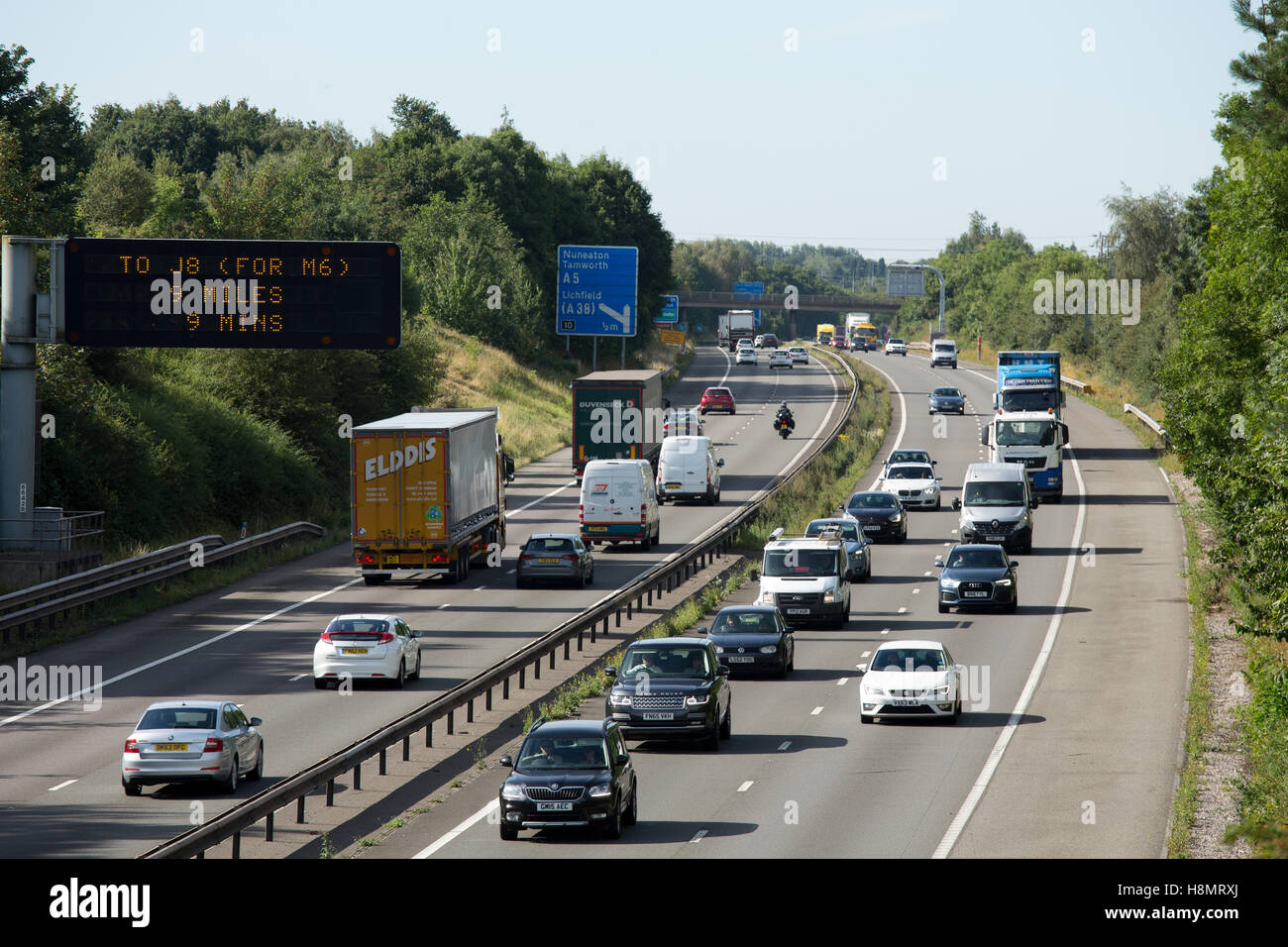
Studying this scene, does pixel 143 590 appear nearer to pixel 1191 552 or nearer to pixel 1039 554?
pixel 1039 554

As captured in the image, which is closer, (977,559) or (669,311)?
(977,559)

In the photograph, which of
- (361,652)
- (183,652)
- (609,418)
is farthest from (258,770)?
(609,418)

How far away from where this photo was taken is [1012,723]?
87.7 ft

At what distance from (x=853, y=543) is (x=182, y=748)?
25664 mm

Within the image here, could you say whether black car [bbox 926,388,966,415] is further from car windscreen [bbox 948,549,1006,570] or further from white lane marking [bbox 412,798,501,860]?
white lane marking [bbox 412,798,501,860]

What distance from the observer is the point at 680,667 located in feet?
81.0

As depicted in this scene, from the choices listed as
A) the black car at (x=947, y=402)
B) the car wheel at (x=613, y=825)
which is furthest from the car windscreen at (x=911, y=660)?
the black car at (x=947, y=402)

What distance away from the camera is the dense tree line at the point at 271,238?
4566cm

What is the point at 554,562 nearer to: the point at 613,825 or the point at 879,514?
the point at 879,514

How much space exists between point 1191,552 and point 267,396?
107 ft

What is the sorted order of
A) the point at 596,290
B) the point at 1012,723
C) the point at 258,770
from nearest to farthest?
the point at 258,770
the point at 1012,723
the point at 596,290

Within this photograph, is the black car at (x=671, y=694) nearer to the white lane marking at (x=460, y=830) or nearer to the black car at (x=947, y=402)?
the white lane marking at (x=460, y=830)

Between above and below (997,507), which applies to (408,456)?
above

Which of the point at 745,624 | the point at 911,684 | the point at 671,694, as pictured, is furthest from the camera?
the point at 745,624
